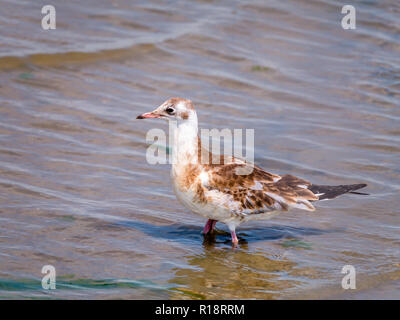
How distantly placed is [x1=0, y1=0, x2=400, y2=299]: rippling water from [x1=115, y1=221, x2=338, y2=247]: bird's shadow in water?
0.03m

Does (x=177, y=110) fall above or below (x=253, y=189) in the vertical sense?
above

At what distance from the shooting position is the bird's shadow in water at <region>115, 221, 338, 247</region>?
8172mm

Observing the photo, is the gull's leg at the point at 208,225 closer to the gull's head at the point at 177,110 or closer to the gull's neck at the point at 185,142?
the gull's neck at the point at 185,142

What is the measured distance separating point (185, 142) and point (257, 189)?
3.36 feet

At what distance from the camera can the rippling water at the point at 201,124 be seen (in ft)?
24.1

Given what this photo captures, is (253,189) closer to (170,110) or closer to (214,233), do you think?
(214,233)

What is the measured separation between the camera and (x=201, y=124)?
11188mm

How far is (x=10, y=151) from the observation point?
9.55 meters

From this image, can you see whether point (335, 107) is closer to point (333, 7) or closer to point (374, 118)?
point (374, 118)

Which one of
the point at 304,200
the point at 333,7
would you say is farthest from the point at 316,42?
the point at 304,200

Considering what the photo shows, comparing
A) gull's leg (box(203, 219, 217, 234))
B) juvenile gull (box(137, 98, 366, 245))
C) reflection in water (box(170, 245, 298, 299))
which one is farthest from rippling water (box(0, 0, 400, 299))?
juvenile gull (box(137, 98, 366, 245))
